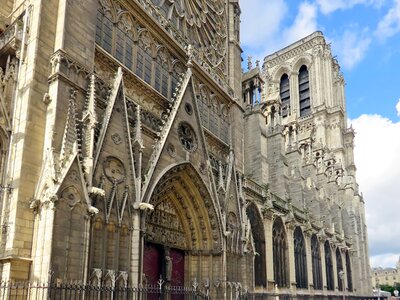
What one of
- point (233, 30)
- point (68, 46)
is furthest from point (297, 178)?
point (68, 46)

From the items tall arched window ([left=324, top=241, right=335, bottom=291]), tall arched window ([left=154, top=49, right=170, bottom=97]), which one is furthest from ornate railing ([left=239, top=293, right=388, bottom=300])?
tall arched window ([left=154, top=49, right=170, bottom=97])

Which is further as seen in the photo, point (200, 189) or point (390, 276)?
point (390, 276)

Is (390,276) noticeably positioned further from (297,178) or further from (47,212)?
(47,212)

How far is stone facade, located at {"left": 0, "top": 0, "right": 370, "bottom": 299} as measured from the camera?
37.4 ft

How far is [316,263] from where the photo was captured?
35.2 m

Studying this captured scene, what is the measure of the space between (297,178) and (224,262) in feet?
66.6

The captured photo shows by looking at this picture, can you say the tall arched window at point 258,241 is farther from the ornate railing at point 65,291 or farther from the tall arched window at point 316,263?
the ornate railing at point 65,291

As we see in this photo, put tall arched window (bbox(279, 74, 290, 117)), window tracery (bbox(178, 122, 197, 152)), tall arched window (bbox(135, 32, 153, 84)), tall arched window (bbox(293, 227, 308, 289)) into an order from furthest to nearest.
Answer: tall arched window (bbox(279, 74, 290, 117))
tall arched window (bbox(293, 227, 308, 289))
window tracery (bbox(178, 122, 197, 152))
tall arched window (bbox(135, 32, 153, 84))

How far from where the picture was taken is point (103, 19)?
1558 centimetres

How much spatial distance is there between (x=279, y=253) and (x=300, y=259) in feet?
15.0

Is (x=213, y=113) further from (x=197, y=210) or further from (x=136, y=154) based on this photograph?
(x=136, y=154)

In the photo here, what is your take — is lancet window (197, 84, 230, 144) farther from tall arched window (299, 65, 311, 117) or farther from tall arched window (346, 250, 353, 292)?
tall arched window (299, 65, 311, 117)

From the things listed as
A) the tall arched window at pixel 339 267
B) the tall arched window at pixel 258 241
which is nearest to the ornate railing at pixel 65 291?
the tall arched window at pixel 258 241

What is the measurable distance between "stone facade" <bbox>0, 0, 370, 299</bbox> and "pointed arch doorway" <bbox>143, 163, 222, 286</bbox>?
5cm
